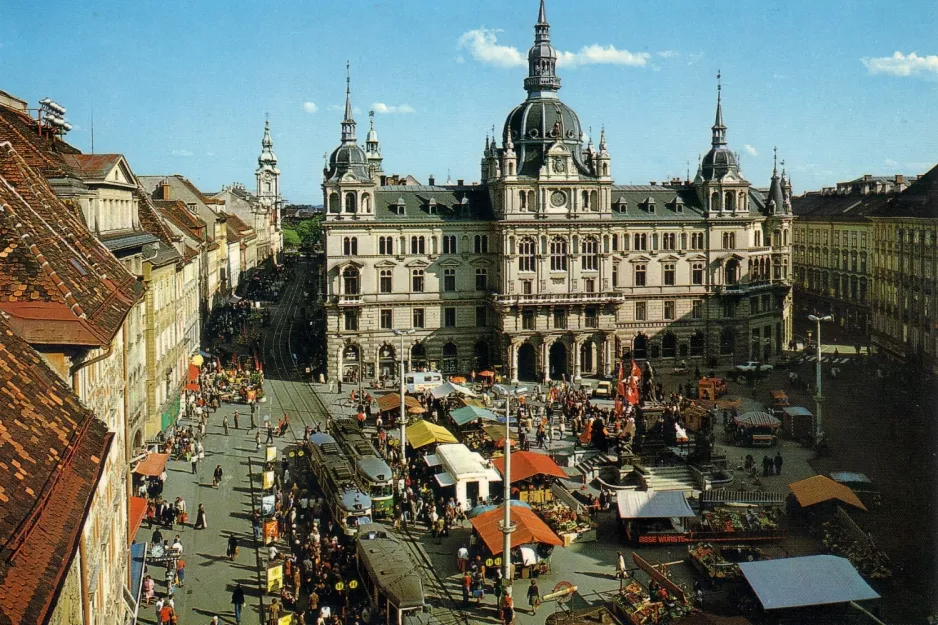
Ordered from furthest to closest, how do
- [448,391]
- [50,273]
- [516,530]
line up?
[448,391]
[516,530]
[50,273]

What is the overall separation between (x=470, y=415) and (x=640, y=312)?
2890 centimetres

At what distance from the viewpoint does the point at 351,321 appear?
2906 inches

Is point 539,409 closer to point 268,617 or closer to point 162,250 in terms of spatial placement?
point 162,250

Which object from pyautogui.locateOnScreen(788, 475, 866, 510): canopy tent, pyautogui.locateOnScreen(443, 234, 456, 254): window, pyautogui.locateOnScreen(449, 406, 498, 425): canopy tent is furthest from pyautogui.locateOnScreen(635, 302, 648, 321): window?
pyautogui.locateOnScreen(788, 475, 866, 510): canopy tent

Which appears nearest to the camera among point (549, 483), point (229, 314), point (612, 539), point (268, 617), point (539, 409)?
point (268, 617)

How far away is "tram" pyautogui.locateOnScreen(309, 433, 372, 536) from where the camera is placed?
3681 cm

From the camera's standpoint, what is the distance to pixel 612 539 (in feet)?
127

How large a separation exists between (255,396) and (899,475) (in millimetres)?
Result: 39970

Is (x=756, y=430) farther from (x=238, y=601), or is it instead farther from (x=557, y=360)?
(x=238, y=601)

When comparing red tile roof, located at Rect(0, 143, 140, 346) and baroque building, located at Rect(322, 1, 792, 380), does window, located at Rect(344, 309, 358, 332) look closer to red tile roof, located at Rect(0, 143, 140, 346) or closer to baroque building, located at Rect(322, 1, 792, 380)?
baroque building, located at Rect(322, 1, 792, 380)

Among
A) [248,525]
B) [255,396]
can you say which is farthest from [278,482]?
[255,396]

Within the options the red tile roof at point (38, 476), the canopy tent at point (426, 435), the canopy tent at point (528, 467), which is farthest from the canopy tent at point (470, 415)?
the red tile roof at point (38, 476)

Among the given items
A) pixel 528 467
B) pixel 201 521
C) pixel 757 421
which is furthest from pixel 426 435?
pixel 757 421

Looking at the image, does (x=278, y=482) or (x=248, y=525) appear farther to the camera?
(x=278, y=482)
